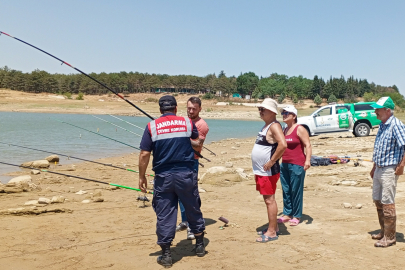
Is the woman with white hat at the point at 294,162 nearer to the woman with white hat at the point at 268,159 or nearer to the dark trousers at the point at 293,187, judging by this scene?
the dark trousers at the point at 293,187

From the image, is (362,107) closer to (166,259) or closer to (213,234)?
(213,234)

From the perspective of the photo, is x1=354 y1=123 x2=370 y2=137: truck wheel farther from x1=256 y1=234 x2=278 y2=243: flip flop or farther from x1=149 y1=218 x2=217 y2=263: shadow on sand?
x1=149 y1=218 x2=217 y2=263: shadow on sand

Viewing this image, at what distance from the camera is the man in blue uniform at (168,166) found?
4.08 meters

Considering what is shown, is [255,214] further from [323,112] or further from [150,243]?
[323,112]

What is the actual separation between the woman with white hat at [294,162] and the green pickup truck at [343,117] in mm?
14779

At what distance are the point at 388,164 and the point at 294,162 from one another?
4.38 feet

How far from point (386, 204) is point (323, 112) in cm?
1697

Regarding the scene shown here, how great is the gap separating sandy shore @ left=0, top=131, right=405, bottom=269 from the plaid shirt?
1.03 meters

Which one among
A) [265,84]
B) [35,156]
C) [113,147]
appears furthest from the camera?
[265,84]

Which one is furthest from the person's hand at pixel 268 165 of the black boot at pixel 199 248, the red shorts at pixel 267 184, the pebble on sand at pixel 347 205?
the pebble on sand at pixel 347 205

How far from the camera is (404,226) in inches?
207

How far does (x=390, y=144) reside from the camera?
14.4 ft

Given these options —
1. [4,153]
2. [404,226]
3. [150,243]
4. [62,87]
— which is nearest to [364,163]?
[404,226]

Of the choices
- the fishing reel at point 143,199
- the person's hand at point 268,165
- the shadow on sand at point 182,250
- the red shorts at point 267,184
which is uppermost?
the person's hand at point 268,165
